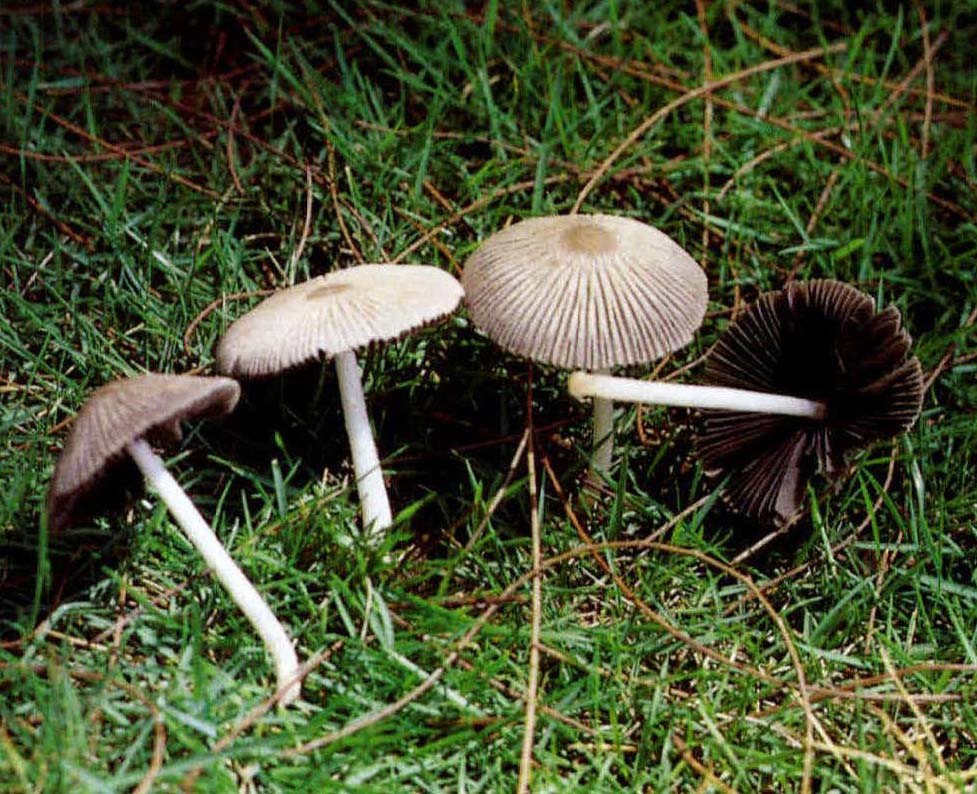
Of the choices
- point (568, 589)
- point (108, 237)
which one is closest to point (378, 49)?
point (108, 237)

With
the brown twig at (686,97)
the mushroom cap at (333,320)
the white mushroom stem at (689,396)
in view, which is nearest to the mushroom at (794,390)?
the white mushroom stem at (689,396)

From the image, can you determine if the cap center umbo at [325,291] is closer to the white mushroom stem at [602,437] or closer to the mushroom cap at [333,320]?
the mushroom cap at [333,320]

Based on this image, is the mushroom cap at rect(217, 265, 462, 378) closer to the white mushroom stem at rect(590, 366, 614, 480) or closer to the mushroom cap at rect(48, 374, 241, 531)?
the mushroom cap at rect(48, 374, 241, 531)

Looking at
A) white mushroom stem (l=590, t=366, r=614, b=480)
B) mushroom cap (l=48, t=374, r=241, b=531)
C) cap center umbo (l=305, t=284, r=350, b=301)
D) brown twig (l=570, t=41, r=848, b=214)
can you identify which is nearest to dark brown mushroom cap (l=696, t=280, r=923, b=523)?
white mushroom stem (l=590, t=366, r=614, b=480)

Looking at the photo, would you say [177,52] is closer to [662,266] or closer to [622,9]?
[622,9]

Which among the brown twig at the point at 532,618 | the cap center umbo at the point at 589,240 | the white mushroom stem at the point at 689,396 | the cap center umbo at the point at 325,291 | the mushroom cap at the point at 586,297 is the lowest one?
the brown twig at the point at 532,618

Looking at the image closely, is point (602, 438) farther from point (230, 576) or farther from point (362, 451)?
point (230, 576)
